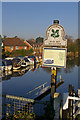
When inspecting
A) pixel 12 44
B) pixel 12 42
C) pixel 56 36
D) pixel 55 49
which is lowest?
pixel 55 49

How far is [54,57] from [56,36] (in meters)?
1.04

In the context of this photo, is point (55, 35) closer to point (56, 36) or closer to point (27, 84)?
point (56, 36)

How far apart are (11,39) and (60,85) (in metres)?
63.4

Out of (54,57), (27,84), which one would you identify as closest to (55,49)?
(54,57)

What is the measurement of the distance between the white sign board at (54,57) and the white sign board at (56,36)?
0.39 metres

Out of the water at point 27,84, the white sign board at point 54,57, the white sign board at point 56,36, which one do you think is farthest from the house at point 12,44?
the white sign board at point 54,57

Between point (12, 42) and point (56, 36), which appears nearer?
point (56, 36)

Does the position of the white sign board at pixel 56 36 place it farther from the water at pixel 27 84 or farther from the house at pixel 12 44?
the house at pixel 12 44

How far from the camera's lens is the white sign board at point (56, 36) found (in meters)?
8.23

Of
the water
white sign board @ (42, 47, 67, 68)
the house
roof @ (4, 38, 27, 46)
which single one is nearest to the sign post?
white sign board @ (42, 47, 67, 68)

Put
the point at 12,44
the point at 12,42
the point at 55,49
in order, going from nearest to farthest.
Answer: the point at 55,49, the point at 12,44, the point at 12,42

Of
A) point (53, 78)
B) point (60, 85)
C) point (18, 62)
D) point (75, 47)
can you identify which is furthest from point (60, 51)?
point (75, 47)

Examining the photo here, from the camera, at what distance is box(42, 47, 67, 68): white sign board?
810 cm

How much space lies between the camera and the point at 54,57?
26.6ft
